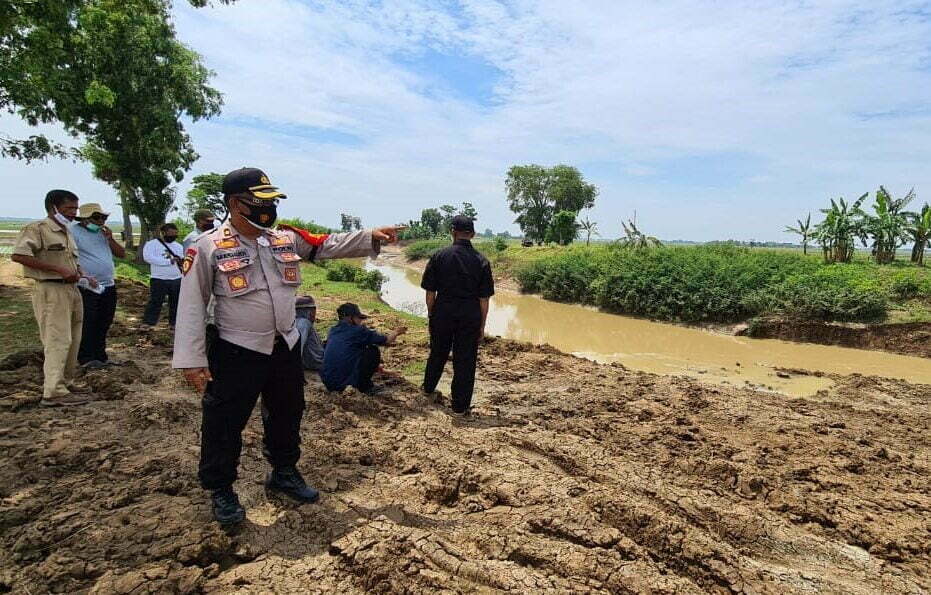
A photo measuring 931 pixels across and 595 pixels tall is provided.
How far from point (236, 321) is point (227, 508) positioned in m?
0.95

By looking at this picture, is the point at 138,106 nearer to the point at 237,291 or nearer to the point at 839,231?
the point at 237,291

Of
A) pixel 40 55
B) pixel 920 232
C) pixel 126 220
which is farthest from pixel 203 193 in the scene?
pixel 920 232

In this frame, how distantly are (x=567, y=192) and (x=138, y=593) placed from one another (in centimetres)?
5039

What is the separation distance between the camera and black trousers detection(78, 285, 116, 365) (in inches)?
189

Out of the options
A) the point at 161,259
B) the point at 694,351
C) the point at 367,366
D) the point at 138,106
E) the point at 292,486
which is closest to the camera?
the point at 292,486

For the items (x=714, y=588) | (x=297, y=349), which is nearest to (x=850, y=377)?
(x=714, y=588)

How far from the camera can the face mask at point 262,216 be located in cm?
252

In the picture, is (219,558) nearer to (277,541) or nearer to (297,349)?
(277,541)

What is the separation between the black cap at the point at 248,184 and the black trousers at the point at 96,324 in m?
3.31

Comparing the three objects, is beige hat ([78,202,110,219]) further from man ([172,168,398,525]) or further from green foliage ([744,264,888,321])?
green foliage ([744,264,888,321])

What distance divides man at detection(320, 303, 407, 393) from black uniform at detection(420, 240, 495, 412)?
0.55 m

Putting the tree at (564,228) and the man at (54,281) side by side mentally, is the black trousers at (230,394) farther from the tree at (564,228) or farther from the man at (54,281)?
the tree at (564,228)

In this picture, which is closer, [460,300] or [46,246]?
[46,246]

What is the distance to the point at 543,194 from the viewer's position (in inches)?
2018
